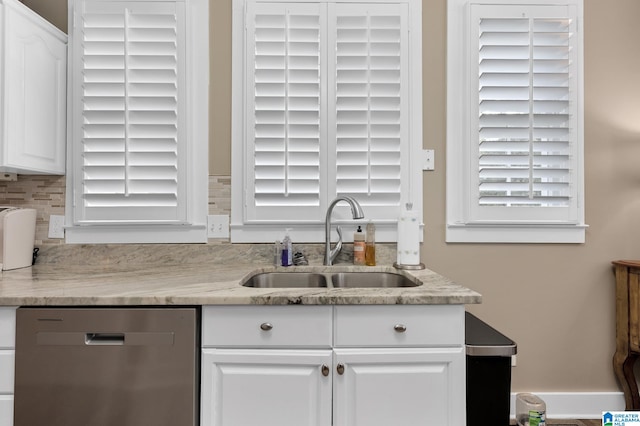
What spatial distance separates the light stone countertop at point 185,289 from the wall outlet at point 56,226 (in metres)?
0.18

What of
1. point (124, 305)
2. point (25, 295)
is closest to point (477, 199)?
point (124, 305)

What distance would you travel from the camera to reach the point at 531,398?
6.70 feet

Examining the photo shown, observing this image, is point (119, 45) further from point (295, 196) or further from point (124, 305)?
point (124, 305)

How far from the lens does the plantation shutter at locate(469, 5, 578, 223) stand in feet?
7.00

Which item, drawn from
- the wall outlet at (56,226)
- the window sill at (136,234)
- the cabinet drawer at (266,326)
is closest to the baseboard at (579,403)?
the cabinet drawer at (266,326)

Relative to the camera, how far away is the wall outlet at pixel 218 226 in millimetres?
2148

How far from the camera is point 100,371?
1333 millimetres

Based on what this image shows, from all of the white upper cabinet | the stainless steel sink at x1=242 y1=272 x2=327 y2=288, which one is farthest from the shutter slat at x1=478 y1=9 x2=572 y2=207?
the white upper cabinet

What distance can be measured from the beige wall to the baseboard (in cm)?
5

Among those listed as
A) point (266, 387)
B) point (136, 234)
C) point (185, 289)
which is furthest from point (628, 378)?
point (136, 234)

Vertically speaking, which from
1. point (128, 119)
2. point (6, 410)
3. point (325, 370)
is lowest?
point (6, 410)

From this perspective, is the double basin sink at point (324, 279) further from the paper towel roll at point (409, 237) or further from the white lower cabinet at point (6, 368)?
the white lower cabinet at point (6, 368)

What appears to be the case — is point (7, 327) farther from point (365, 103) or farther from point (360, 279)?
point (365, 103)

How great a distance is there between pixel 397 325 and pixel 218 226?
3.86 feet
